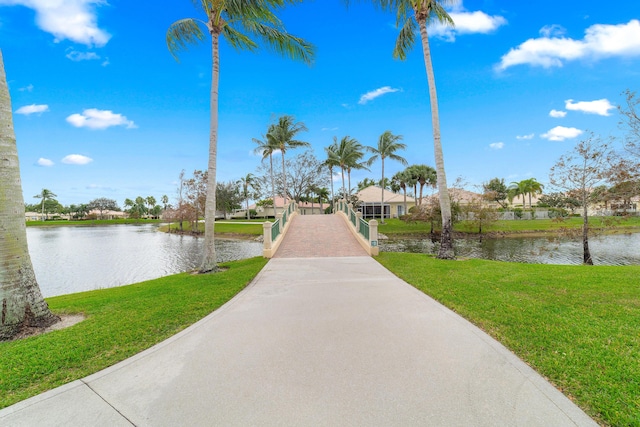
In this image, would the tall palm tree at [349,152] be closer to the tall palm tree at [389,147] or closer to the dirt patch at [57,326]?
the tall palm tree at [389,147]

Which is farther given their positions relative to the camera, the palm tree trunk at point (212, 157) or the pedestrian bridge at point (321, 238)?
the pedestrian bridge at point (321, 238)

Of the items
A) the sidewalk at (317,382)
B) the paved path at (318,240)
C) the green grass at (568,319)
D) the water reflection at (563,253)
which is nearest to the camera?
the sidewalk at (317,382)

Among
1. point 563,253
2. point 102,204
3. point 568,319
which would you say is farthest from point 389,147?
point 102,204

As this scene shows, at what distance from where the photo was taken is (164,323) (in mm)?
4727

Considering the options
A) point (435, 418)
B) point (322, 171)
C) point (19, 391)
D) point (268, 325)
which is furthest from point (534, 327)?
point (322, 171)

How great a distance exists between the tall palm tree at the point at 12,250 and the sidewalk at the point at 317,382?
2553mm

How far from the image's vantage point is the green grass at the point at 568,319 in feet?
8.76

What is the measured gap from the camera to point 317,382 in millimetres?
2895

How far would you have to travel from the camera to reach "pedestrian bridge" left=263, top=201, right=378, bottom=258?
475 inches

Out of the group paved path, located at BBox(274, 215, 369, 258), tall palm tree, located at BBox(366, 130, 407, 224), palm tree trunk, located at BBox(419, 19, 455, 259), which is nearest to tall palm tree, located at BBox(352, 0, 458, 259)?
palm tree trunk, located at BBox(419, 19, 455, 259)

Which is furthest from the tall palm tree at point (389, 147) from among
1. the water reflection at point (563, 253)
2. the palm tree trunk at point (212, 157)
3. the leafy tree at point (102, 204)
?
the leafy tree at point (102, 204)

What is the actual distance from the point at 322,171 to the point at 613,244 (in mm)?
28438

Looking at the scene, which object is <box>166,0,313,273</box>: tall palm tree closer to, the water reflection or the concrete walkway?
the concrete walkway

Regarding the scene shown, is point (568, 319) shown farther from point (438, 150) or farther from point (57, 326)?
point (57, 326)
